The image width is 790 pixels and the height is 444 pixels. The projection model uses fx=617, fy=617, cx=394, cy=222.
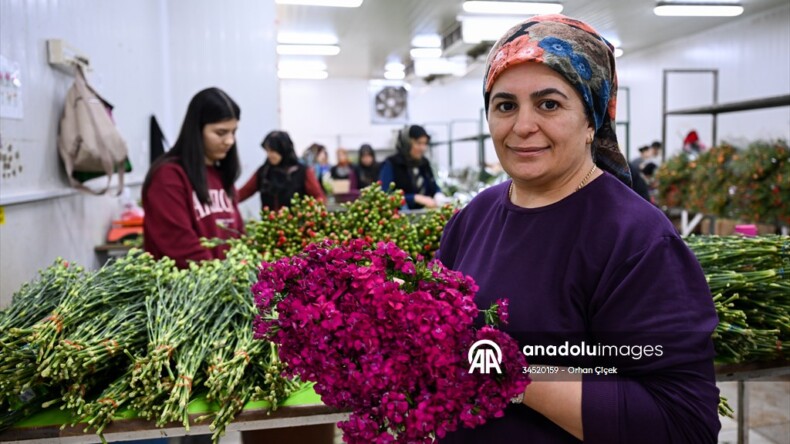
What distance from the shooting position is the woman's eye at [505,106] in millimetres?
1039

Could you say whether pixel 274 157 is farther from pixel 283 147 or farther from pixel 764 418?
pixel 764 418

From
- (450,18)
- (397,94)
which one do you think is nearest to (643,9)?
(450,18)

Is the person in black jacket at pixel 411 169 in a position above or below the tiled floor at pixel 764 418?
above

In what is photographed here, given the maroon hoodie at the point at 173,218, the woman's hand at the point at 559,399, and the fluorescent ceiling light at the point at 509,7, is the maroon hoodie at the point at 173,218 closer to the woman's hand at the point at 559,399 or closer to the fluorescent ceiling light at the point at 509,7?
the woman's hand at the point at 559,399

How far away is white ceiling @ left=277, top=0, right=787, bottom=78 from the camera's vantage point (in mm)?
8078

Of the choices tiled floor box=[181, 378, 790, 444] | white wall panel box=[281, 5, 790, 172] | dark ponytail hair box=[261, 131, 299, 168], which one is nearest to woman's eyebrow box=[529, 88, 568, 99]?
tiled floor box=[181, 378, 790, 444]

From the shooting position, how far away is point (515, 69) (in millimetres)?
1004

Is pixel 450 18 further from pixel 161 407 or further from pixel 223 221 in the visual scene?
pixel 161 407

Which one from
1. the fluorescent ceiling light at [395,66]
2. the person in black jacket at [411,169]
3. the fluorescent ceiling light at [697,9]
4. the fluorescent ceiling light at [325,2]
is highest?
the fluorescent ceiling light at [395,66]

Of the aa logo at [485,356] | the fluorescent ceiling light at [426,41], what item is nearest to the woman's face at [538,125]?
the aa logo at [485,356]

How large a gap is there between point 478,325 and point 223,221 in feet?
6.17

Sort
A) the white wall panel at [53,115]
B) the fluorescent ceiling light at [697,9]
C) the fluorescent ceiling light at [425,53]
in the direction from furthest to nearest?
the fluorescent ceiling light at [425,53]
the fluorescent ceiling light at [697,9]
the white wall panel at [53,115]

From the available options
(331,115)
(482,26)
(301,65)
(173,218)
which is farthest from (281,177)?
(331,115)

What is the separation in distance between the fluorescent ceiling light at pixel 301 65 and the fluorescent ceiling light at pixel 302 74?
0.69 feet
